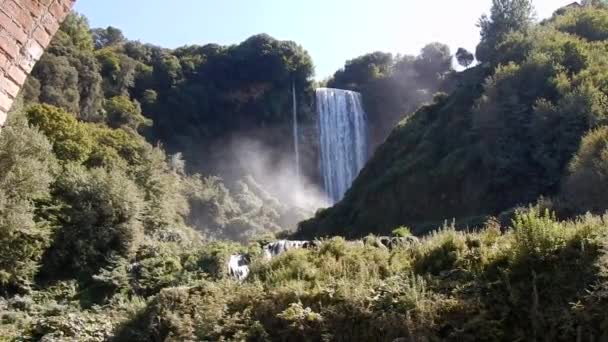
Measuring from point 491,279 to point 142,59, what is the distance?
39.7 meters

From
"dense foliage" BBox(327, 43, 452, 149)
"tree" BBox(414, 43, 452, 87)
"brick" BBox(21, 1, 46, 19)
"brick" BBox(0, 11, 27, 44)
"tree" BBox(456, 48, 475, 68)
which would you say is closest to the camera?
"brick" BBox(0, 11, 27, 44)

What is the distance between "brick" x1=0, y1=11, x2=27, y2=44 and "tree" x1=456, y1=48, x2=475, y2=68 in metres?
45.7

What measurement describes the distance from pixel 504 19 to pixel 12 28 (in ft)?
119

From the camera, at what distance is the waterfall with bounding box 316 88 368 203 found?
39188 mm

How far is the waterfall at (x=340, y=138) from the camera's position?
39.2 metres

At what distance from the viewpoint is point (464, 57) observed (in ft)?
151

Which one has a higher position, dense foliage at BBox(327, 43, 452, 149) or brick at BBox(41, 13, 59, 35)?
dense foliage at BBox(327, 43, 452, 149)

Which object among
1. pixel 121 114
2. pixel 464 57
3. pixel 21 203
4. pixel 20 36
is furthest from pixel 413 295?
pixel 464 57

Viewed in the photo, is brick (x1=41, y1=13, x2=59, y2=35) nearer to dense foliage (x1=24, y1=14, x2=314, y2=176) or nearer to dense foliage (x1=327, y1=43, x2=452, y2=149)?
dense foliage (x1=24, y1=14, x2=314, y2=176)

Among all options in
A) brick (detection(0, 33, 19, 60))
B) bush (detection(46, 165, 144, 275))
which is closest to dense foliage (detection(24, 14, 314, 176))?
bush (detection(46, 165, 144, 275))

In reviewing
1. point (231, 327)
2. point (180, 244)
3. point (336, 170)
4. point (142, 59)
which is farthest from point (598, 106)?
point (142, 59)

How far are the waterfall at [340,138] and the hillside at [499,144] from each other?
10581 millimetres

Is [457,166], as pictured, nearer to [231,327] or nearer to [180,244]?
[180,244]

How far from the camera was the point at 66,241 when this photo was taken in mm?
18375
